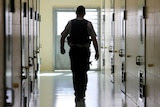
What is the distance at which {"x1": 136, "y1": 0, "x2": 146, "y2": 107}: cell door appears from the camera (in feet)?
16.9

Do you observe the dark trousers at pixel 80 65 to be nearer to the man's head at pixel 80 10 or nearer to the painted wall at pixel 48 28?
the man's head at pixel 80 10

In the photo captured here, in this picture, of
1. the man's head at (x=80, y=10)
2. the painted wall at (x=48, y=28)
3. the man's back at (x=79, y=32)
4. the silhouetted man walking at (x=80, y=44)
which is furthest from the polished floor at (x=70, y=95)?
the painted wall at (x=48, y=28)

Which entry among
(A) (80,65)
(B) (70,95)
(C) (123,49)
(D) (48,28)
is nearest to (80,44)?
(A) (80,65)

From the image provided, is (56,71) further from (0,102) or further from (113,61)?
(0,102)

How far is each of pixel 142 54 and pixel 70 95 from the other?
2.56 metres

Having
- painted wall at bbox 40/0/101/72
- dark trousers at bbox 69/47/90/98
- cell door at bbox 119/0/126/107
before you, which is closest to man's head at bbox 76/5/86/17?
dark trousers at bbox 69/47/90/98

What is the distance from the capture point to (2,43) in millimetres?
2885

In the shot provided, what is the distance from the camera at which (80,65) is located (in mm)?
5723

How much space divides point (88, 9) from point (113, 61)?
520 centimetres

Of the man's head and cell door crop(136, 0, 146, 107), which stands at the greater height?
the man's head

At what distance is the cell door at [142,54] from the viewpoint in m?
5.15

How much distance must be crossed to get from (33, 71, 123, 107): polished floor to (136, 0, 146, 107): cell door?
41.9 inches

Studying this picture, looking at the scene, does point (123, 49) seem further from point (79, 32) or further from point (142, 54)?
point (142, 54)

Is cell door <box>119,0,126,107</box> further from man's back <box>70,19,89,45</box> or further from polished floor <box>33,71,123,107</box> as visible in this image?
man's back <box>70,19,89,45</box>
